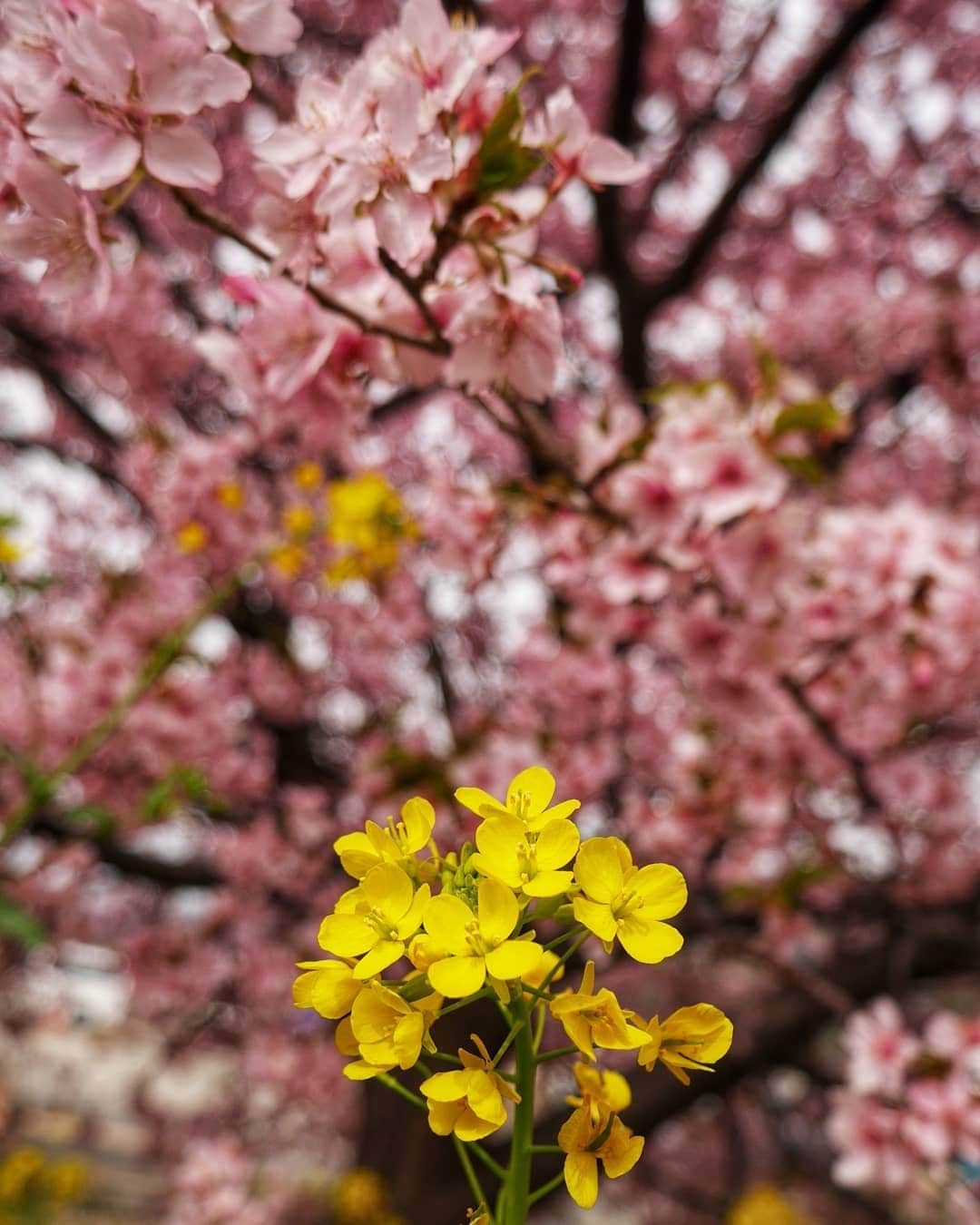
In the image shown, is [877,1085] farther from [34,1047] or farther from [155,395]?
[34,1047]

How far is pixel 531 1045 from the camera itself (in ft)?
1.68

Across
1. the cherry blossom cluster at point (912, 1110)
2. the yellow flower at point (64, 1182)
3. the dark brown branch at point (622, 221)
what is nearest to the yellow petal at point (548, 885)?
the cherry blossom cluster at point (912, 1110)

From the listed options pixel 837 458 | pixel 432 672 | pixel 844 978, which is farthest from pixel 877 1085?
pixel 432 672

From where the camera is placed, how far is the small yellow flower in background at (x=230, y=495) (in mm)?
2301

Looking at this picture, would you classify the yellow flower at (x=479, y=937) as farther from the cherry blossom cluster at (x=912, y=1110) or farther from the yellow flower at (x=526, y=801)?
the cherry blossom cluster at (x=912, y=1110)

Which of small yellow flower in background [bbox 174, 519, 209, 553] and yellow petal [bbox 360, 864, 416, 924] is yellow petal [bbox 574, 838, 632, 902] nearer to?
yellow petal [bbox 360, 864, 416, 924]

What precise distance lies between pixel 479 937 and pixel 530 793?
0.11 m

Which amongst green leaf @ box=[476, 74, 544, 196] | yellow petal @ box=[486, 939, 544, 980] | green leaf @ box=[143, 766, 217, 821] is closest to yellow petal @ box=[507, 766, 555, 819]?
yellow petal @ box=[486, 939, 544, 980]

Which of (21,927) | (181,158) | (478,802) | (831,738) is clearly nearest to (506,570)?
(831,738)

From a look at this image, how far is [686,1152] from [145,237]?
906cm

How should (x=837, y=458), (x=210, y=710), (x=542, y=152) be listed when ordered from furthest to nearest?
1. (x=837, y=458)
2. (x=210, y=710)
3. (x=542, y=152)

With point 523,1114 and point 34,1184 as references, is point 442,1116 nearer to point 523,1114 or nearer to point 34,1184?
point 523,1114

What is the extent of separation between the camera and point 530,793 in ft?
1.81

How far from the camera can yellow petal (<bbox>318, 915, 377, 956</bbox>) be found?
478 millimetres
